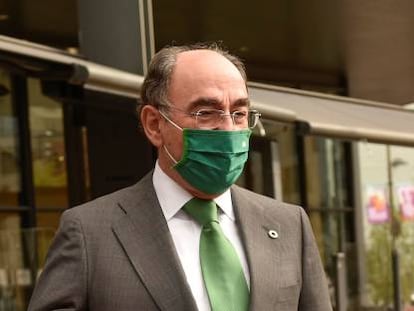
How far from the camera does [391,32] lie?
11453 mm

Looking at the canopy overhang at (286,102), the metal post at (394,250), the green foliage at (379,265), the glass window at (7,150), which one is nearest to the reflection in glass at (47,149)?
the glass window at (7,150)

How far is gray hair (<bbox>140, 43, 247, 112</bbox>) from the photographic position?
91.0 inches

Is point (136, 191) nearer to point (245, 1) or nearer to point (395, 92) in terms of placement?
point (245, 1)

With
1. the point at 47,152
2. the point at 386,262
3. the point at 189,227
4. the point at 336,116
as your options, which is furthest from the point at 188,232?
the point at 386,262

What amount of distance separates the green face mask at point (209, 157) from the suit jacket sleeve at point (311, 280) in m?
0.24

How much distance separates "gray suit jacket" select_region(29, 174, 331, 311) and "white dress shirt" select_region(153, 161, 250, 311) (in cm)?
2

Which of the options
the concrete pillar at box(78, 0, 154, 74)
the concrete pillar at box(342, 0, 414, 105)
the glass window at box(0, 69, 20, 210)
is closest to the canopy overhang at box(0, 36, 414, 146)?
the concrete pillar at box(78, 0, 154, 74)

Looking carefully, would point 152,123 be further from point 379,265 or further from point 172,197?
point 379,265

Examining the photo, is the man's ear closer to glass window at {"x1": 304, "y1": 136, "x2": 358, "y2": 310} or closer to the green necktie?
the green necktie

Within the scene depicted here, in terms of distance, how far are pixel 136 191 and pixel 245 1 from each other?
772 centimetres

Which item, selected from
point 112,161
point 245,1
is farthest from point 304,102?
point 112,161

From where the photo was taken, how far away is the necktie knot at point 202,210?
2.26 metres

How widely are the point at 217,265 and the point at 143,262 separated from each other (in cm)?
16

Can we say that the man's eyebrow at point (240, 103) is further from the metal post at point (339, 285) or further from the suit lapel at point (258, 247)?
the metal post at point (339, 285)
